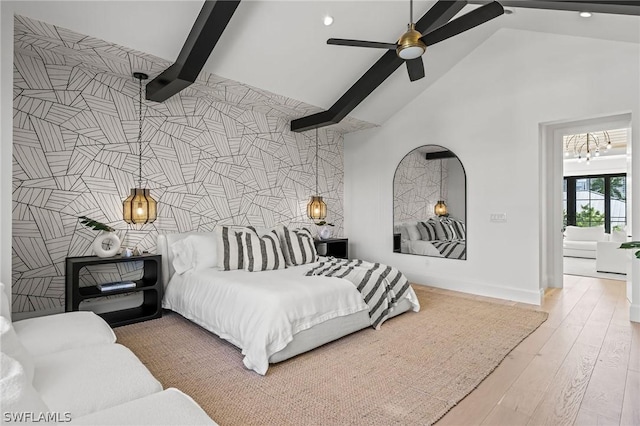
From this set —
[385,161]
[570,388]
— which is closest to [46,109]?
[385,161]

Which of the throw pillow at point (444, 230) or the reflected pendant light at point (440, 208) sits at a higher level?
the reflected pendant light at point (440, 208)

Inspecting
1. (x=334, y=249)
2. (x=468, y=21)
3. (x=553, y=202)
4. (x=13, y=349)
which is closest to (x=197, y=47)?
(x=468, y=21)

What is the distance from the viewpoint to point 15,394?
919 millimetres

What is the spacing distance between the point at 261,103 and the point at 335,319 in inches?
115

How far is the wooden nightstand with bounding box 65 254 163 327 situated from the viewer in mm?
3096

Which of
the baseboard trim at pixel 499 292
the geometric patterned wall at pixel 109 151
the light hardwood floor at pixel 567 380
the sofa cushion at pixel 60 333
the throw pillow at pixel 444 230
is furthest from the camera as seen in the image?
the throw pillow at pixel 444 230

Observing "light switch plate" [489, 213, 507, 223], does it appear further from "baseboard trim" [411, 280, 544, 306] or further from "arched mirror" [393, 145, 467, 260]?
"baseboard trim" [411, 280, 544, 306]

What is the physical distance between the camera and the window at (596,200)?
28.6 ft

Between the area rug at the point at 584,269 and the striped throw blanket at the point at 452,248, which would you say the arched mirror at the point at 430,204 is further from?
the area rug at the point at 584,269

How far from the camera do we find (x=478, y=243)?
15.3 feet

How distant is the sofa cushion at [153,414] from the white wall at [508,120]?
13.8ft

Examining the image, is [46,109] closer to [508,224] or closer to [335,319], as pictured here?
[335,319]

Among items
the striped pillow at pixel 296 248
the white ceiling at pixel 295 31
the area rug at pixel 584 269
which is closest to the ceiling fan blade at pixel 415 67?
the white ceiling at pixel 295 31

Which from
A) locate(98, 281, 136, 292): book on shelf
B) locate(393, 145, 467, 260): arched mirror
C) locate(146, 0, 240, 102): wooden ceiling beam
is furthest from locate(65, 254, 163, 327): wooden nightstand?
locate(393, 145, 467, 260): arched mirror
